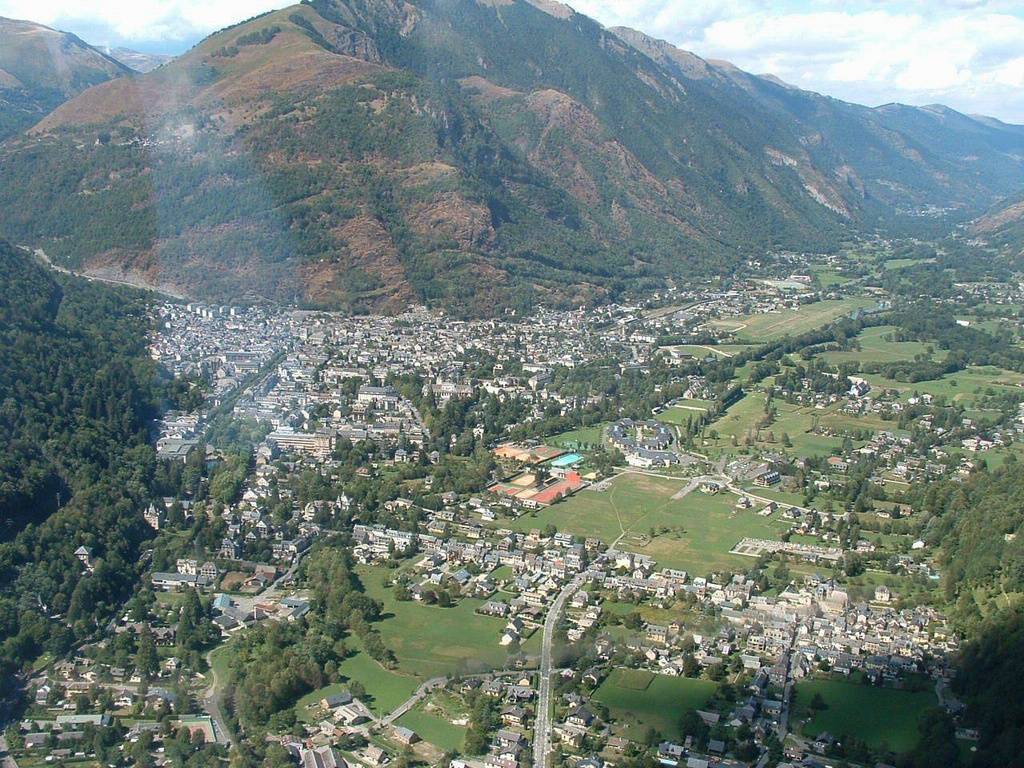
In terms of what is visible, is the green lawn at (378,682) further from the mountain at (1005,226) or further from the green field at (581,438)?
the mountain at (1005,226)

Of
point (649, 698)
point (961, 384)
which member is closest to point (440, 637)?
point (649, 698)

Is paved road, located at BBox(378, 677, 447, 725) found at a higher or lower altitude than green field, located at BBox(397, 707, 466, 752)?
higher

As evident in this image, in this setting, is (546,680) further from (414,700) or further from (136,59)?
(136,59)

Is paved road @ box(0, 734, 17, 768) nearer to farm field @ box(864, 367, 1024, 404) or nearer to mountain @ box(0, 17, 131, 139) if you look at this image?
farm field @ box(864, 367, 1024, 404)

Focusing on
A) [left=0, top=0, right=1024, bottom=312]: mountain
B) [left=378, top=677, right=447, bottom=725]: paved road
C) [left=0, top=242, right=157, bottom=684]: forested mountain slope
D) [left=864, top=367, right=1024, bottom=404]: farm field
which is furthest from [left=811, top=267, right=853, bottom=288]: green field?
[left=378, top=677, right=447, bottom=725]: paved road

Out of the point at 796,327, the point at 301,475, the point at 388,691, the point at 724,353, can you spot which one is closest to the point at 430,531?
the point at 301,475

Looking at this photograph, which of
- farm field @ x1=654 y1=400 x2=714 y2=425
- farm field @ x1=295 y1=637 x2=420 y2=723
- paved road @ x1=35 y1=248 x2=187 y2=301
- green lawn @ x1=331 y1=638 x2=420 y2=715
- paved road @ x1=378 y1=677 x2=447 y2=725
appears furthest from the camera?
paved road @ x1=35 y1=248 x2=187 y2=301

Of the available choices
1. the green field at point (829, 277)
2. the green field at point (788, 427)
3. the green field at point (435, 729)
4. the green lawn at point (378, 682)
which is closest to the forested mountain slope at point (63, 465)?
the green lawn at point (378, 682)

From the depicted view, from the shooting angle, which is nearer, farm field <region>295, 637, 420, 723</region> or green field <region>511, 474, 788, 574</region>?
farm field <region>295, 637, 420, 723</region>

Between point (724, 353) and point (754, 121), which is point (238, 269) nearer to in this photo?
point (724, 353)
